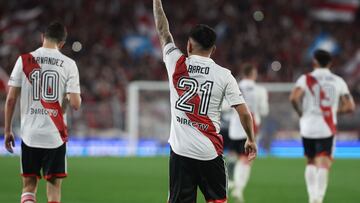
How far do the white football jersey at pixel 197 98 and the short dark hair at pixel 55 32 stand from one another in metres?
1.65

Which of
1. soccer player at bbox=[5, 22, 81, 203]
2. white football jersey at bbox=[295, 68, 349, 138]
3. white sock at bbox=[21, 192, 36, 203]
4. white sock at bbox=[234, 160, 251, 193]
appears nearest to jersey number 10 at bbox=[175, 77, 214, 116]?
soccer player at bbox=[5, 22, 81, 203]

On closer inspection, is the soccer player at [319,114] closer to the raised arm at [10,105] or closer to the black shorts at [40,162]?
the black shorts at [40,162]

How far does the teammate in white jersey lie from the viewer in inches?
279

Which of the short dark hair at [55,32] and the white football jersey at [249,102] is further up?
the short dark hair at [55,32]

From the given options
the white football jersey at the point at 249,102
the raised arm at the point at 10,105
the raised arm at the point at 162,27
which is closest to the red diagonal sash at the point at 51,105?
the raised arm at the point at 10,105

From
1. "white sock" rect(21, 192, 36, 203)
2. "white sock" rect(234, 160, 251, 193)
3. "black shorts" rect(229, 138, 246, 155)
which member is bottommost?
"white sock" rect(234, 160, 251, 193)

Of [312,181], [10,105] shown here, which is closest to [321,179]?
[312,181]

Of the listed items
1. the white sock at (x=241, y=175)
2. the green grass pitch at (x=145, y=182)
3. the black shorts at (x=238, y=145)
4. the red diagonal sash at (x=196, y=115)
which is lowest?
the green grass pitch at (x=145, y=182)

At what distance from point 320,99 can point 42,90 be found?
4.79 m

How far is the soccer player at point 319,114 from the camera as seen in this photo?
11344 mm

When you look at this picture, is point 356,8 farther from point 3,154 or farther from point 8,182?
point 8,182

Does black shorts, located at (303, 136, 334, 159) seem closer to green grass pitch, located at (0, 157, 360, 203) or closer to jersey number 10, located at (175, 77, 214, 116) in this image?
green grass pitch, located at (0, 157, 360, 203)

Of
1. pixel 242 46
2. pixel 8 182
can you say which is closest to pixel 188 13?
pixel 242 46

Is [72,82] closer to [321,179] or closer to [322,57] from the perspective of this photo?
[322,57]
